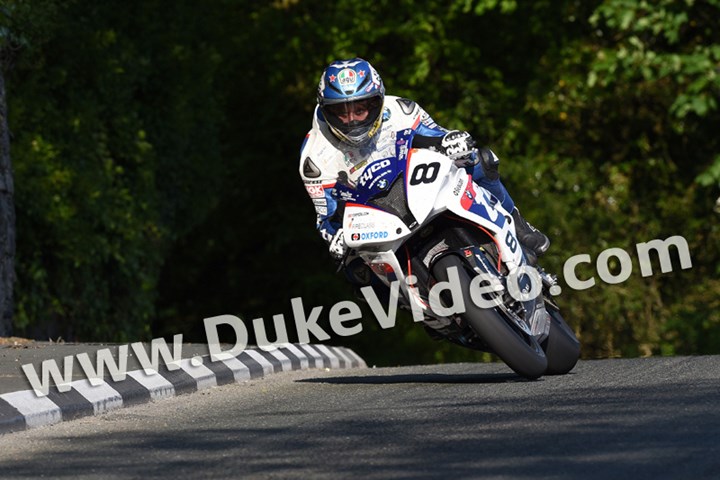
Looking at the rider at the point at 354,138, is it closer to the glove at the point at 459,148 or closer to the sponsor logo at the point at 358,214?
the glove at the point at 459,148

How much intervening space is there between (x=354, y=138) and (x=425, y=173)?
570 millimetres

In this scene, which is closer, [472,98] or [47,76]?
[47,76]

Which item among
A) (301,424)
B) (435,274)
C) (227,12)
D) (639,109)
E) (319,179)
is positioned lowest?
(301,424)

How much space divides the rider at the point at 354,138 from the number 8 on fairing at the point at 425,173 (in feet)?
1.03

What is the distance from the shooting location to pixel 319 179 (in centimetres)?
985

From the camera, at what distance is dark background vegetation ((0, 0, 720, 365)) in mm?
16156

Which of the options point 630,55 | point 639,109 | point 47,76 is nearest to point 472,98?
point 639,109

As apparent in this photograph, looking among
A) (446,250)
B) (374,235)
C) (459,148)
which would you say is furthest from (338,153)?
(446,250)

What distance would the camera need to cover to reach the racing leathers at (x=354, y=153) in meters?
9.70

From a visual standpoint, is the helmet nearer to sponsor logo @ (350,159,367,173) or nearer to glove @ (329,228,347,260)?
sponsor logo @ (350,159,367,173)

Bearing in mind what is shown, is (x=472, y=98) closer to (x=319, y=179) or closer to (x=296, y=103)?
(x=296, y=103)

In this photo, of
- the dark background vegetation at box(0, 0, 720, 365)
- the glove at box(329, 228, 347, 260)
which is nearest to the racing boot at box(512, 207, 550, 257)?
the glove at box(329, 228, 347, 260)

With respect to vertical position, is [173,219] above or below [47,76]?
below

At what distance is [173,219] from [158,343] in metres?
8.44
